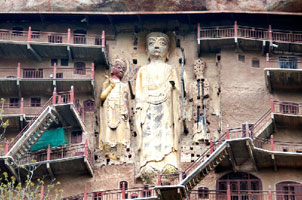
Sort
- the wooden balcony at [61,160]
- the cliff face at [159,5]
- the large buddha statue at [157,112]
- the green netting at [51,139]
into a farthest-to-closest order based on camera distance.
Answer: the cliff face at [159,5] → the green netting at [51,139] → the large buddha statue at [157,112] → the wooden balcony at [61,160]

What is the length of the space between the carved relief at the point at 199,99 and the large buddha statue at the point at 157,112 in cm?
71

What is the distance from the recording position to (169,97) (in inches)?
1702

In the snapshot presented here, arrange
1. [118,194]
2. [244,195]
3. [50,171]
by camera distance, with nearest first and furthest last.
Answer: [244,195]
[50,171]
[118,194]

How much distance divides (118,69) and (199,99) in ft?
13.2

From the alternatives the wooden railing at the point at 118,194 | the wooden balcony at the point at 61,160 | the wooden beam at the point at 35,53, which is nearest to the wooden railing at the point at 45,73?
the wooden beam at the point at 35,53

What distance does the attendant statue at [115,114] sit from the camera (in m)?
42.6

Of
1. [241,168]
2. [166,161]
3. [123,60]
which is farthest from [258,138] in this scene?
[123,60]

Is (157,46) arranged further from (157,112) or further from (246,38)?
(246,38)

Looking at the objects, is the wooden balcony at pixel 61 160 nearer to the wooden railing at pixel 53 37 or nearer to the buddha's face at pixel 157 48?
the wooden railing at pixel 53 37

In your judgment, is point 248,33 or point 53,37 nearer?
point 248,33

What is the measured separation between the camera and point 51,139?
42.3m

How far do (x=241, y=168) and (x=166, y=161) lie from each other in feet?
10.6

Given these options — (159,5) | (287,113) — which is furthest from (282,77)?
(159,5)

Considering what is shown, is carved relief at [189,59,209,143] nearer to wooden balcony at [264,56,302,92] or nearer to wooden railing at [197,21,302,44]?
wooden railing at [197,21,302,44]
